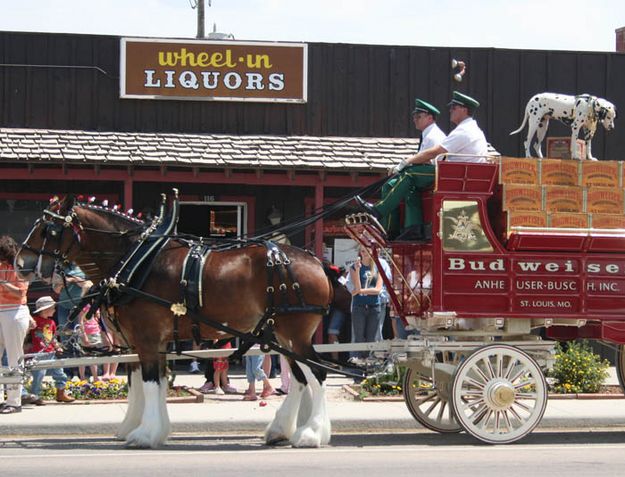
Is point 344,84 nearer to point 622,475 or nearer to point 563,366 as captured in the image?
point 563,366

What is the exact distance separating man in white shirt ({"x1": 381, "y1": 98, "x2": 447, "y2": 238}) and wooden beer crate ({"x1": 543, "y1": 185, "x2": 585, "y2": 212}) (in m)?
1.14

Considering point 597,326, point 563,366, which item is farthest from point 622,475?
point 563,366

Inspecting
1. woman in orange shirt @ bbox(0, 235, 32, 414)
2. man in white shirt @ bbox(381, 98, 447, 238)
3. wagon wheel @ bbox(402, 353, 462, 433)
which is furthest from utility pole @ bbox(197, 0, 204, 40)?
wagon wheel @ bbox(402, 353, 462, 433)

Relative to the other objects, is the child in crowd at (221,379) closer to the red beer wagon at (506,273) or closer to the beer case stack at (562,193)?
the red beer wagon at (506,273)

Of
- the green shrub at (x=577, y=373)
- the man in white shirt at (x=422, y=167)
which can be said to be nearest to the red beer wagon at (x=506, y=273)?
the man in white shirt at (x=422, y=167)

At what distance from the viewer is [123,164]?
636 inches

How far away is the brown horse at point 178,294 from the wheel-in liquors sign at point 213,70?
7.26 meters

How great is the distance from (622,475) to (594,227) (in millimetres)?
2766

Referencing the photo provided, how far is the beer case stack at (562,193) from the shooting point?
1029 cm

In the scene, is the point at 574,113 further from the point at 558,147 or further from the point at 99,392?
the point at 558,147

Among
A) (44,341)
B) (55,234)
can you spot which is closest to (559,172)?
(55,234)

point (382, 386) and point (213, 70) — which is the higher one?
point (213, 70)

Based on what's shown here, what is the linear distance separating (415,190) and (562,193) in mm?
1401

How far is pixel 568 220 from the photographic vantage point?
10.4 meters
